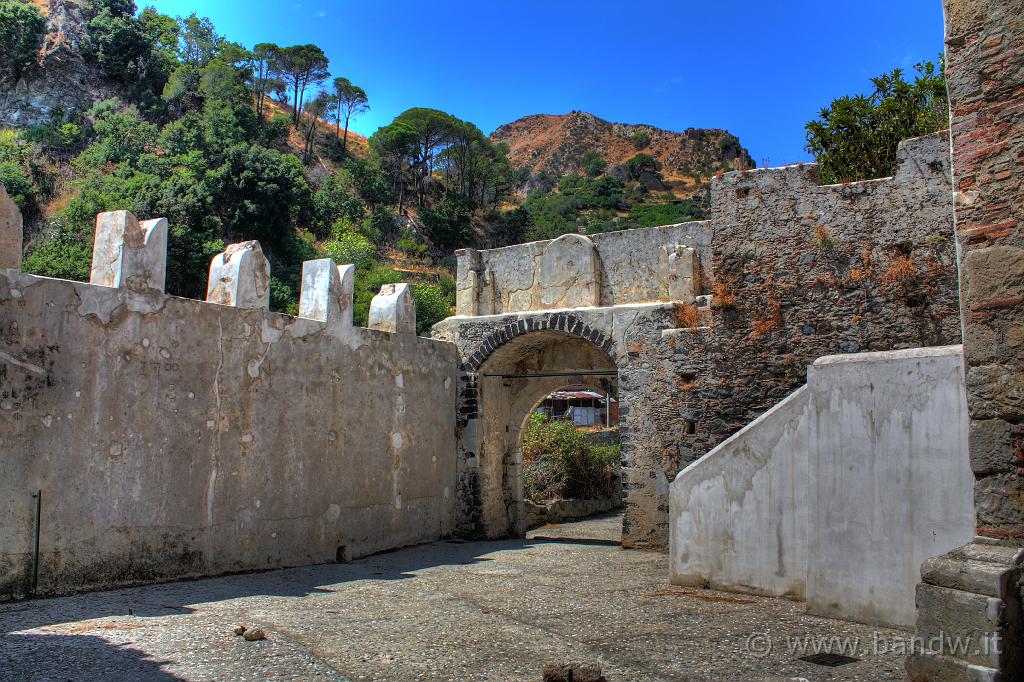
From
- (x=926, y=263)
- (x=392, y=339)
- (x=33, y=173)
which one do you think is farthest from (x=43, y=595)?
(x=33, y=173)

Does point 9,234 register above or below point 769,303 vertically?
above

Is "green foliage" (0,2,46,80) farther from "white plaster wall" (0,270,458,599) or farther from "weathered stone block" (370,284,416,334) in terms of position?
"white plaster wall" (0,270,458,599)

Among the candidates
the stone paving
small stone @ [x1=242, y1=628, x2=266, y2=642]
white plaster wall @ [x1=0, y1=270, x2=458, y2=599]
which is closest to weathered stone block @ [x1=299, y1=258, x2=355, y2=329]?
white plaster wall @ [x1=0, y1=270, x2=458, y2=599]

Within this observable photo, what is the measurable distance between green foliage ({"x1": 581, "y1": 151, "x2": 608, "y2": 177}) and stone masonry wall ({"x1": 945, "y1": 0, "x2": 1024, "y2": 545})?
63.1m

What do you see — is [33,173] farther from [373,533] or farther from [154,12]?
[373,533]

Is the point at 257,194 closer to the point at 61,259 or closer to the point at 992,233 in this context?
the point at 61,259

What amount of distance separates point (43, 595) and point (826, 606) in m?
5.98

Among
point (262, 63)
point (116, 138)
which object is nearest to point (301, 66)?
point (262, 63)

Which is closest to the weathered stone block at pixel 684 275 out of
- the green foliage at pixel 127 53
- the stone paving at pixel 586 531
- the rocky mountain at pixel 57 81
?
the stone paving at pixel 586 531

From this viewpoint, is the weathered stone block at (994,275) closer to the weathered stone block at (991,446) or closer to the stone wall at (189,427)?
the weathered stone block at (991,446)

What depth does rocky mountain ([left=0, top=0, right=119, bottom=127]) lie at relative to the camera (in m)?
36.7

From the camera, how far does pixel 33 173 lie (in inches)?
1293

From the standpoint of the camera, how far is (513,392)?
12.7m

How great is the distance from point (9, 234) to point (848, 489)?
685 centimetres
